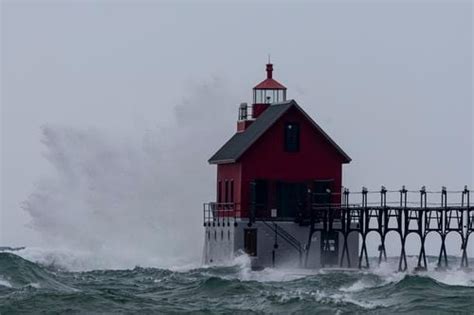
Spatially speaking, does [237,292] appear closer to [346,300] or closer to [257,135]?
[346,300]

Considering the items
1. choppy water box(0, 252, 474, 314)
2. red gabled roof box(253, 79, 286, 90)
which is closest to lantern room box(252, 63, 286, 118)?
red gabled roof box(253, 79, 286, 90)

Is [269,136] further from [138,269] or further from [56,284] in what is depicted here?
[56,284]

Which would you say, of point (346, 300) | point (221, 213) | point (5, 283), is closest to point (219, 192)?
point (221, 213)

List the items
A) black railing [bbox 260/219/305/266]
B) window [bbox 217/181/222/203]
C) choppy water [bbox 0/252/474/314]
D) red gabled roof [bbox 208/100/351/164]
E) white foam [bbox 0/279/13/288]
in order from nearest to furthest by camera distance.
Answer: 1. choppy water [bbox 0/252/474/314]
2. white foam [bbox 0/279/13/288]
3. black railing [bbox 260/219/305/266]
4. red gabled roof [bbox 208/100/351/164]
5. window [bbox 217/181/222/203]

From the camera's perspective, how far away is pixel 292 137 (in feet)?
228

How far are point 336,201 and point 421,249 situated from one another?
6.65 m

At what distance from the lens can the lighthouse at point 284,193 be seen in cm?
6800

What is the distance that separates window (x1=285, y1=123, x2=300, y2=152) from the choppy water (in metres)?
7.62

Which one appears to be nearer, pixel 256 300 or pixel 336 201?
pixel 256 300

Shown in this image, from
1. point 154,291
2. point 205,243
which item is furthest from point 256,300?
point 205,243

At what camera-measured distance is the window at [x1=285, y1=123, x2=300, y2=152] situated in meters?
69.3

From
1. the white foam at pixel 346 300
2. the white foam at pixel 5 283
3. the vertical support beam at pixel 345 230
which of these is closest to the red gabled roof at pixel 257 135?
the vertical support beam at pixel 345 230

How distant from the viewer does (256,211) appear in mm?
68875

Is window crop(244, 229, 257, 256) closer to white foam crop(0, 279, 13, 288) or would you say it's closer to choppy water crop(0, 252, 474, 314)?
choppy water crop(0, 252, 474, 314)
